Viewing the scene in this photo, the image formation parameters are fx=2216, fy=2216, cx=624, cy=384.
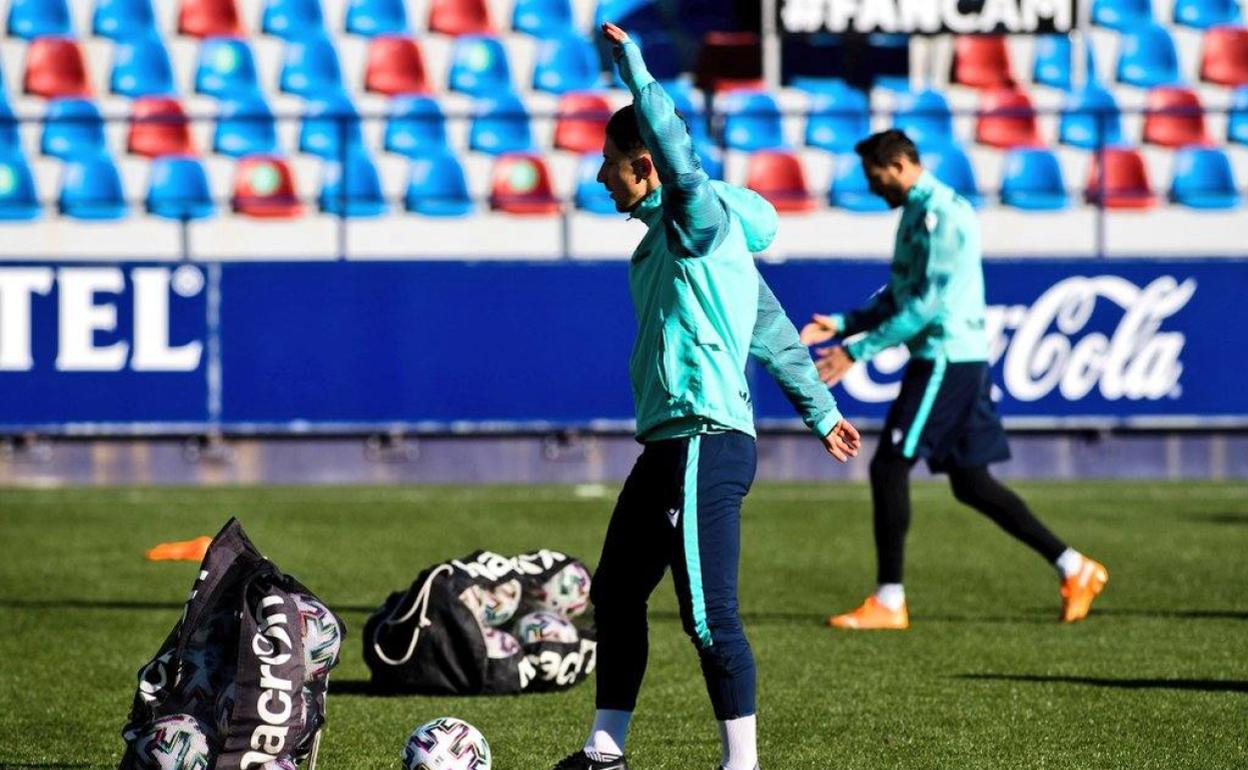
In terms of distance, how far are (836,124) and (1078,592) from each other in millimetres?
11410

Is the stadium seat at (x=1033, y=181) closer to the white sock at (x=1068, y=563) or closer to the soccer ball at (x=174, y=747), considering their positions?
the white sock at (x=1068, y=563)

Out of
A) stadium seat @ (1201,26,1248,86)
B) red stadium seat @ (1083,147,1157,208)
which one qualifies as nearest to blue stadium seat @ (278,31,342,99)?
red stadium seat @ (1083,147,1157,208)

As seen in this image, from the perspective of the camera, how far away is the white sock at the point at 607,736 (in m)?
5.72

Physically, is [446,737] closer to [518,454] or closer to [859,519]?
[859,519]

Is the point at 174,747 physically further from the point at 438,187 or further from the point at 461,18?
the point at 461,18

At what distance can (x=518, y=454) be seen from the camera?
17.3 meters

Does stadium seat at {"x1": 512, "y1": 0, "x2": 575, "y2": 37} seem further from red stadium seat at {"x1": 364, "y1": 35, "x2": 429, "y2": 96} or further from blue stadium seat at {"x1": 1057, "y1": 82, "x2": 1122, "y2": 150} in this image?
blue stadium seat at {"x1": 1057, "y1": 82, "x2": 1122, "y2": 150}

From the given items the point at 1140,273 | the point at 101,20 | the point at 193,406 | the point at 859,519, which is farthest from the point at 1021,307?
the point at 101,20

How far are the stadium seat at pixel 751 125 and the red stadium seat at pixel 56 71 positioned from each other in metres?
5.98

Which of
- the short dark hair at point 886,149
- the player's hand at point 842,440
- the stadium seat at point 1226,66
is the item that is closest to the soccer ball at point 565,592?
the player's hand at point 842,440

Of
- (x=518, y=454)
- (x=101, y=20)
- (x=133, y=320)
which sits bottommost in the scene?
(x=518, y=454)

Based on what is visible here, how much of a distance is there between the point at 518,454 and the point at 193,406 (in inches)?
99.9

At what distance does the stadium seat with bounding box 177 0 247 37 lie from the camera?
68.9 ft

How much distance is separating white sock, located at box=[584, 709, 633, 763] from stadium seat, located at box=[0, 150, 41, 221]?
1415 centimetres
